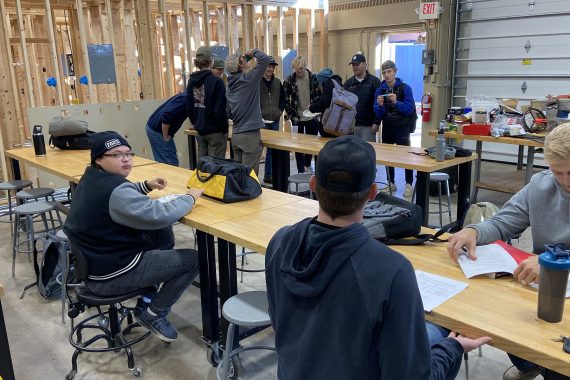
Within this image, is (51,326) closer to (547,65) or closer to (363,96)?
(363,96)

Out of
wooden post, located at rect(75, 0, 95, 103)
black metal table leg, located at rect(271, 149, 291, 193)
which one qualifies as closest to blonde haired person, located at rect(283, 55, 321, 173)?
black metal table leg, located at rect(271, 149, 291, 193)

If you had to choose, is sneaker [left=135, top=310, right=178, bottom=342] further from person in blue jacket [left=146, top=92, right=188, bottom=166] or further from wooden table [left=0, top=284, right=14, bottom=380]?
person in blue jacket [left=146, top=92, right=188, bottom=166]

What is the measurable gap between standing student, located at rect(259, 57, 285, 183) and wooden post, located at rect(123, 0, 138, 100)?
1941 mm

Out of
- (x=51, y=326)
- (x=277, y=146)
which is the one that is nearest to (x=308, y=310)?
(x=51, y=326)

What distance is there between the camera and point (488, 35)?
7812mm

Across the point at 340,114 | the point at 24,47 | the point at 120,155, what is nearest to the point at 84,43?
the point at 24,47

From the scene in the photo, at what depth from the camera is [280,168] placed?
5.60 metres

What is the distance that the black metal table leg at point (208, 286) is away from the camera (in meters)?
2.68

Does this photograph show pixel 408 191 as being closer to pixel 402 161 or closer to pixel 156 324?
pixel 402 161

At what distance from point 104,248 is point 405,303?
1.82 metres

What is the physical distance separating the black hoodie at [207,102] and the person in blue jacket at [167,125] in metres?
0.25

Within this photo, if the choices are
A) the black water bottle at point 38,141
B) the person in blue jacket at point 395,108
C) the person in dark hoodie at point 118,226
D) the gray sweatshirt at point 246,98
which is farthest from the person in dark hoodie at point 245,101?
the person in dark hoodie at point 118,226

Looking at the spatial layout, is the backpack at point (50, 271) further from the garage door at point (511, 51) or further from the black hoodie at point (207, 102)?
the garage door at point (511, 51)

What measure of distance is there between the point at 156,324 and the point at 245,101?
2.72m
